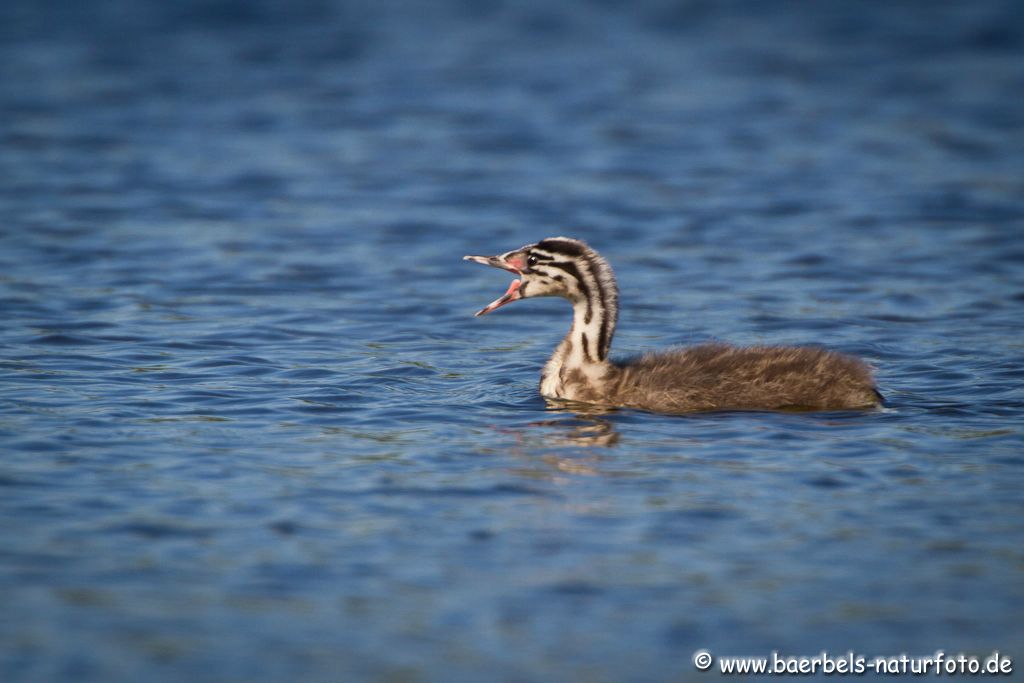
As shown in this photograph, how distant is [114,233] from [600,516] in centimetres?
1088

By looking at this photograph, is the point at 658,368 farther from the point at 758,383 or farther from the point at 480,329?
the point at 480,329

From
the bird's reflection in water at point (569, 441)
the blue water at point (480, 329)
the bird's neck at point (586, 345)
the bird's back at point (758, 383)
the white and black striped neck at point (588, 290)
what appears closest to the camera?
the blue water at point (480, 329)

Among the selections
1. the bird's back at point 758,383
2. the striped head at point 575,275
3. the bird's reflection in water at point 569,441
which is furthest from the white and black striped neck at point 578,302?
the bird's back at point 758,383

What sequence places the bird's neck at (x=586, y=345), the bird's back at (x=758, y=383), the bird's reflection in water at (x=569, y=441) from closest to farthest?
the bird's reflection in water at (x=569, y=441) → the bird's back at (x=758, y=383) → the bird's neck at (x=586, y=345)

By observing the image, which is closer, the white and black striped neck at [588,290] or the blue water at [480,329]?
the blue water at [480,329]

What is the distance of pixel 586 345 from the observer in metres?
12.6

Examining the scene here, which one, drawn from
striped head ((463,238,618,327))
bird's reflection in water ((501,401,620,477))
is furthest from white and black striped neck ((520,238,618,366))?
bird's reflection in water ((501,401,620,477))

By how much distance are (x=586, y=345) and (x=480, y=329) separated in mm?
2704

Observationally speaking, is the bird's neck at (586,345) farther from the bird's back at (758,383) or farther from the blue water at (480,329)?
the bird's back at (758,383)

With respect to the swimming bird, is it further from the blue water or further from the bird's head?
the blue water

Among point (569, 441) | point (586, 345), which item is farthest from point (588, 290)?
point (569, 441)

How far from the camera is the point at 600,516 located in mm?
9430

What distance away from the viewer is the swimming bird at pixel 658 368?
11.9 m

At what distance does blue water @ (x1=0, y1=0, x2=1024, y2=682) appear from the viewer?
8070mm
